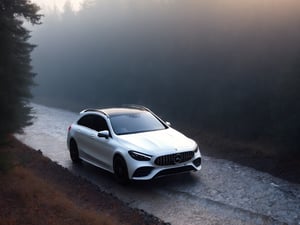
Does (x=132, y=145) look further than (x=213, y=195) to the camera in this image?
Yes

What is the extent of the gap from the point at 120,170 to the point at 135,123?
5.12ft

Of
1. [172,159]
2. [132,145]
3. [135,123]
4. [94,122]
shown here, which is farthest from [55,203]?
[94,122]

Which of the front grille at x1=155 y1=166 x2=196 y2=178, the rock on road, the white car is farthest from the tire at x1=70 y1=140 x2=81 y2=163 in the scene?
the front grille at x1=155 y1=166 x2=196 y2=178

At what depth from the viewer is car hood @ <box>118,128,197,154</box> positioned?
1048 centimetres

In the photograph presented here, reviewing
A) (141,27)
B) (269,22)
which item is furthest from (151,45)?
(269,22)

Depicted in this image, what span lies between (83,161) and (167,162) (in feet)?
14.1

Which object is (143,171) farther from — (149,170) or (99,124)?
(99,124)

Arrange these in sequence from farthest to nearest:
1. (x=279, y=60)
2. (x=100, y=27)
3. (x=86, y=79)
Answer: (x=86, y=79) < (x=100, y=27) < (x=279, y=60)

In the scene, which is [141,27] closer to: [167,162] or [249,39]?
[249,39]

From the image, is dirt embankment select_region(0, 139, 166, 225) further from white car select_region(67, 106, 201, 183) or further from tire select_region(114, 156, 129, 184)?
white car select_region(67, 106, 201, 183)

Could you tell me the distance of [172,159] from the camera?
1049 cm

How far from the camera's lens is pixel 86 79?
39688 millimetres

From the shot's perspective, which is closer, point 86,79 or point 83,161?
point 83,161

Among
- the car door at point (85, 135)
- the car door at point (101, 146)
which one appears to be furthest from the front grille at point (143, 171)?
the car door at point (85, 135)
